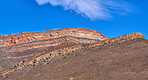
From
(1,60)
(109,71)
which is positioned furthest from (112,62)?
(1,60)

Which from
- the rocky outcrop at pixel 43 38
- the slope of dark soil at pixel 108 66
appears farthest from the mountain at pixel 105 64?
the rocky outcrop at pixel 43 38

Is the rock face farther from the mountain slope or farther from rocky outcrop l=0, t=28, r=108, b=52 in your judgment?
the mountain slope

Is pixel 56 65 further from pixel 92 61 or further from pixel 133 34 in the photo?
pixel 133 34

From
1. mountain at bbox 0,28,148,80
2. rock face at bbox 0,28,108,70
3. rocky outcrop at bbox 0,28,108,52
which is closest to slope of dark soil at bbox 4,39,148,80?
mountain at bbox 0,28,148,80

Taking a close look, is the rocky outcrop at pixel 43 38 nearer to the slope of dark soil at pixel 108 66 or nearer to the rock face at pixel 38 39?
the rock face at pixel 38 39

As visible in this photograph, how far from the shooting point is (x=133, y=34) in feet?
54.4

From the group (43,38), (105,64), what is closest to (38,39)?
(43,38)

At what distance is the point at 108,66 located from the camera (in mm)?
11383

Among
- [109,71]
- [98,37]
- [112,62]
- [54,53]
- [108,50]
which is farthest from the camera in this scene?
[98,37]

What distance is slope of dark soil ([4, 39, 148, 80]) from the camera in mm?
9931

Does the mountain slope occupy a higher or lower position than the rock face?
lower

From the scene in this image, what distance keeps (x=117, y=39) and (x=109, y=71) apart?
6.75 meters

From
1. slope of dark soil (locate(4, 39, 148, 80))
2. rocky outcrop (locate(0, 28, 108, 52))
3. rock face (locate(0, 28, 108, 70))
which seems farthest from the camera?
rocky outcrop (locate(0, 28, 108, 52))

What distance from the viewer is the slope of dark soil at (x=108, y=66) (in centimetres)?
993
